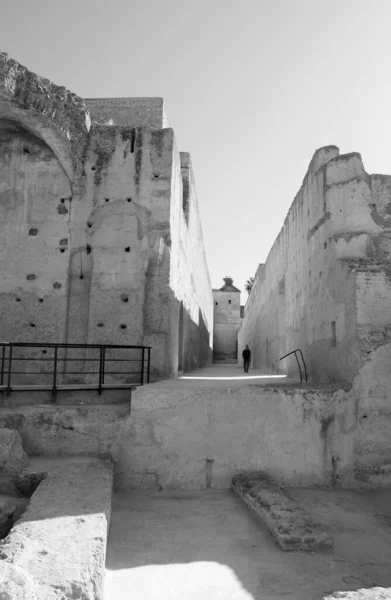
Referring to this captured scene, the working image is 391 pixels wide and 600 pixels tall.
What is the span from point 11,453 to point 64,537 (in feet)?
6.69

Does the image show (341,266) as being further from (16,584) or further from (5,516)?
(16,584)

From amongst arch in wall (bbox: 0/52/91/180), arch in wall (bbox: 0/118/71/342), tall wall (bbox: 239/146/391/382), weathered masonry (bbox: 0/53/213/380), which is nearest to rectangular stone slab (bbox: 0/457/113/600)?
weathered masonry (bbox: 0/53/213/380)

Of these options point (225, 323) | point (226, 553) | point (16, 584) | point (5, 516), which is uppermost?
point (225, 323)

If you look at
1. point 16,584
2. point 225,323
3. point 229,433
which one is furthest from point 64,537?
point 225,323

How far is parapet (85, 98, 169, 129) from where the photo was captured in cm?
1603

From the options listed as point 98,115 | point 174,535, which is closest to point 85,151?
point 174,535

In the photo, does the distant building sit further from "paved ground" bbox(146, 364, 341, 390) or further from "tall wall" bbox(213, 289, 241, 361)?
"paved ground" bbox(146, 364, 341, 390)

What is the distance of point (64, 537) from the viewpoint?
3.18 m

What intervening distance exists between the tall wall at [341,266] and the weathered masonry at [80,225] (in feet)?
8.53

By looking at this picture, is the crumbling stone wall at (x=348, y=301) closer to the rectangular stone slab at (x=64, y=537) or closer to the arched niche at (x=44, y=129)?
the rectangular stone slab at (x=64, y=537)

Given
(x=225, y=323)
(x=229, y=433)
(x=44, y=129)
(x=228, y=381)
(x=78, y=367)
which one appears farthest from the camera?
(x=225, y=323)

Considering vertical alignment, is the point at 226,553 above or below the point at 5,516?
below

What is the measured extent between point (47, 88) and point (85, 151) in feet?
4.03

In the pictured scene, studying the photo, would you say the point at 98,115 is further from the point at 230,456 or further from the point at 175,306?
the point at 230,456
